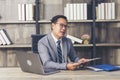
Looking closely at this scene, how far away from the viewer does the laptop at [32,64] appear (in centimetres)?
212

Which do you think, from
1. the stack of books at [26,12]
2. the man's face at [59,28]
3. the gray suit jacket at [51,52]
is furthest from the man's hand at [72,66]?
the stack of books at [26,12]

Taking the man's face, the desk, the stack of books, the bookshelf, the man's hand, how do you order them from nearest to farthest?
the desk, the man's hand, the man's face, the stack of books, the bookshelf

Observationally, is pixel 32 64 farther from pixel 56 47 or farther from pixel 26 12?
pixel 26 12

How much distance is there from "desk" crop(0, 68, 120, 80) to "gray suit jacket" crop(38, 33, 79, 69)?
19 cm

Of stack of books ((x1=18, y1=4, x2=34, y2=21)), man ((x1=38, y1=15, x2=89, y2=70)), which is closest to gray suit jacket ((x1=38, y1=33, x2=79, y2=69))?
man ((x1=38, y1=15, x2=89, y2=70))

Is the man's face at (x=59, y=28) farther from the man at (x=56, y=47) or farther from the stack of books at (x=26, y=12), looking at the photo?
the stack of books at (x=26, y=12)

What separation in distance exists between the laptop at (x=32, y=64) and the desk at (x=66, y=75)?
1.7 inches

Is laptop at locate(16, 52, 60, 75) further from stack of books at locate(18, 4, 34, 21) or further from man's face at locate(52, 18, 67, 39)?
stack of books at locate(18, 4, 34, 21)

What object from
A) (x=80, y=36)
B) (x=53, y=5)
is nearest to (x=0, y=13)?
(x=53, y=5)

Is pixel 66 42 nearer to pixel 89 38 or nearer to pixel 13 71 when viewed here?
pixel 13 71

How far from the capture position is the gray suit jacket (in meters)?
2.45

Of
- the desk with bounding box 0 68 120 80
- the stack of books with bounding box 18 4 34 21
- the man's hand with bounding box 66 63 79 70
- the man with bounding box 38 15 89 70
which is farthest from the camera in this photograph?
the stack of books with bounding box 18 4 34 21

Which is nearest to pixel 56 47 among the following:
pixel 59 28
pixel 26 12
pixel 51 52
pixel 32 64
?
pixel 51 52

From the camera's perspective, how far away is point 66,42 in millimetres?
2887
